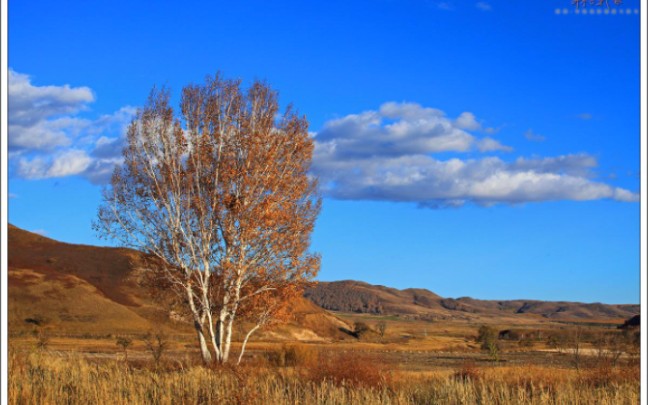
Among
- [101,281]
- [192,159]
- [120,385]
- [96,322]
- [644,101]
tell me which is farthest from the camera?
[101,281]

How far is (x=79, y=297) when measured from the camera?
247ft

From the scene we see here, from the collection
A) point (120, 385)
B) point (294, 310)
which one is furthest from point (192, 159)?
point (120, 385)

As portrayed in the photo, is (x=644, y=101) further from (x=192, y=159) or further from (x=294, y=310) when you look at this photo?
(x=294, y=310)

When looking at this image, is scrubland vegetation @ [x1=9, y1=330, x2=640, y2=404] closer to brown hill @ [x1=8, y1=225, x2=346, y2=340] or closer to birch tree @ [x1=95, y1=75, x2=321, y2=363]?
birch tree @ [x1=95, y1=75, x2=321, y2=363]

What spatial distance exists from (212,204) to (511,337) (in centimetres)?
7468

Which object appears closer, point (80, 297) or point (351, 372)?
point (351, 372)

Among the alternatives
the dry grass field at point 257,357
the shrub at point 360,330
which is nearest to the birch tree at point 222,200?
the dry grass field at point 257,357

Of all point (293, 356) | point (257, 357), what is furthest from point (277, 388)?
point (257, 357)

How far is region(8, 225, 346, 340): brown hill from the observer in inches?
2702

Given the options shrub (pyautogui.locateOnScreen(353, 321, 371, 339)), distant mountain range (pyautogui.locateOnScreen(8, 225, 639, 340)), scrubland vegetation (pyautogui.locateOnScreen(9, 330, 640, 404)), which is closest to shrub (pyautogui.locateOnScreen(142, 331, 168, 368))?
scrubland vegetation (pyautogui.locateOnScreen(9, 330, 640, 404))

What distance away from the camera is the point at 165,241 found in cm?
2252

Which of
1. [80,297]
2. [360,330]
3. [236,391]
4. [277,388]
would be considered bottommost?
[360,330]

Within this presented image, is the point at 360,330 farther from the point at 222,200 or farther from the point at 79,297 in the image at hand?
the point at 222,200

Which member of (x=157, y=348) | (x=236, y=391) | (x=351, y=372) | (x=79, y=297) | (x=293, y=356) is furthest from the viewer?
(x=79, y=297)
